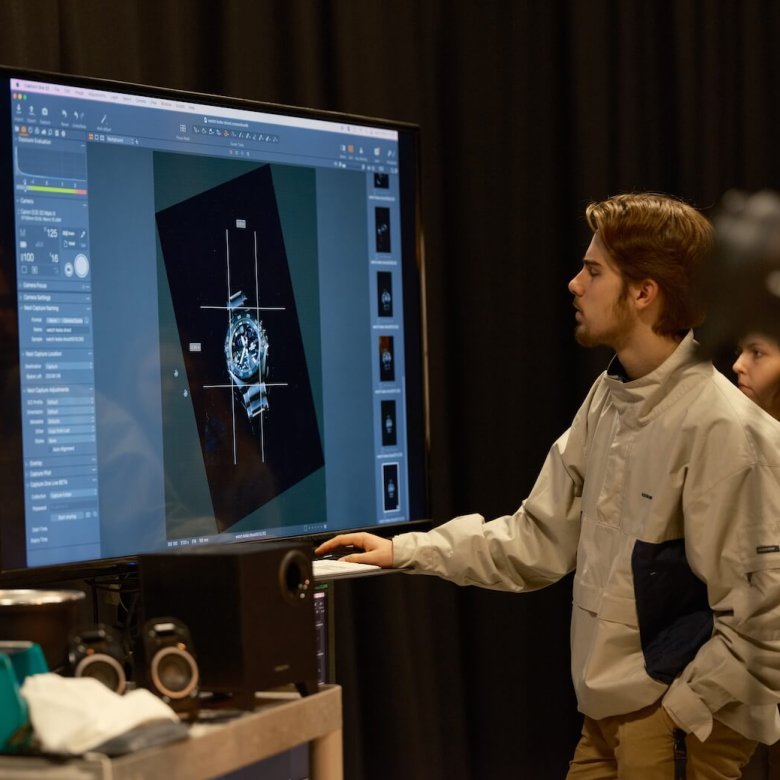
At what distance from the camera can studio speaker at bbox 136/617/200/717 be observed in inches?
56.1

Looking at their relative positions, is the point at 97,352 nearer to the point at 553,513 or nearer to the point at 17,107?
the point at 17,107

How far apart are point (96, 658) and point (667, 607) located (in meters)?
1.12

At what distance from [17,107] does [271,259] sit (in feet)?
1.73

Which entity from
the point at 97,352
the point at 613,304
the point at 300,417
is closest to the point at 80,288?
the point at 97,352

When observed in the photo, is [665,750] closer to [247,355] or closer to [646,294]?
[646,294]

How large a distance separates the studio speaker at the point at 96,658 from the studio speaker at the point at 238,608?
90 millimetres

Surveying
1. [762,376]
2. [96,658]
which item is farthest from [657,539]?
[96,658]

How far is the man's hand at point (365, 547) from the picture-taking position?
2.20 metres

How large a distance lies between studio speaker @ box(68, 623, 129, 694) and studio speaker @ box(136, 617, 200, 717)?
36mm

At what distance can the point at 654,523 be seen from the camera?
2146mm

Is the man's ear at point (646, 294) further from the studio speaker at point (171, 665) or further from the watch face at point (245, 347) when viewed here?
the studio speaker at point (171, 665)

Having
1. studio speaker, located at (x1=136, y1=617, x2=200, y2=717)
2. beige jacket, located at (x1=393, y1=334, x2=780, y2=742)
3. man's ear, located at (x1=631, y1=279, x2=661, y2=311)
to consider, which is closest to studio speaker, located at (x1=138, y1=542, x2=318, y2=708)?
studio speaker, located at (x1=136, y1=617, x2=200, y2=717)

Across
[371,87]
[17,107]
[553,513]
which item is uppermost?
[371,87]

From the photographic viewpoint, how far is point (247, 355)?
214 cm
